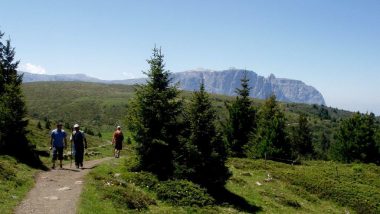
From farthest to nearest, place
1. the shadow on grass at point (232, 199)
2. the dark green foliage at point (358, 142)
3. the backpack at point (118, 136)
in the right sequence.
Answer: the dark green foliage at point (358, 142) < the backpack at point (118, 136) < the shadow on grass at point (232, 199)

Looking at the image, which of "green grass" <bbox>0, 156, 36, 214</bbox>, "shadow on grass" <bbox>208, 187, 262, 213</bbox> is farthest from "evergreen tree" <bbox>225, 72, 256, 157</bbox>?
"green grass" <bbox>0, 156, 36, 214</bbox>

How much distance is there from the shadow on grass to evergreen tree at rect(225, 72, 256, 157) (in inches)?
1174

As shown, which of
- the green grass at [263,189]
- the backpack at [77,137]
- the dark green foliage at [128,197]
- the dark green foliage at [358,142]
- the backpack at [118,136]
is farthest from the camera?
the dark green foliage at [358,142]

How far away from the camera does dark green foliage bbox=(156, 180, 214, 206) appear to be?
24391 mm

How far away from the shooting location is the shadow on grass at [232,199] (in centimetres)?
2759

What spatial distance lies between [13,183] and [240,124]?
41855mm

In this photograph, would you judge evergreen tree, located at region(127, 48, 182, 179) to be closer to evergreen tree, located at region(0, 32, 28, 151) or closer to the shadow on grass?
the shadow on grass

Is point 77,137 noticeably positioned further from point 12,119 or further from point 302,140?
point 302,140

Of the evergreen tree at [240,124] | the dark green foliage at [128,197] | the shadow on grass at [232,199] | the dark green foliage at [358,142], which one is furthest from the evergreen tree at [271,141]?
the dark green foliage at [128,197]

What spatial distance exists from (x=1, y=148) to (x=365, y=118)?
60101 mm

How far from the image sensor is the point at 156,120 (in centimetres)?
2969

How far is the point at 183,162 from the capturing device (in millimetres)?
28750

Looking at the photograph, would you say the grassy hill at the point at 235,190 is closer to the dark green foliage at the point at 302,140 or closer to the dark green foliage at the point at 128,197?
the dark green foliage at the point at 128,197

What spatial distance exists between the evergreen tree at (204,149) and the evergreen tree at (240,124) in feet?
101
